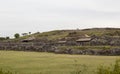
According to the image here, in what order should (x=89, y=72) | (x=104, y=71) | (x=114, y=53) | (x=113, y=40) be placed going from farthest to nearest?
1. (x=113, y=40)
2. (x=114, y=53)
3. (x=89, y=72)
4. (x=104, y=71)

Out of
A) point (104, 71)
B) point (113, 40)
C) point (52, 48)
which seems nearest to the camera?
point (104, 71)

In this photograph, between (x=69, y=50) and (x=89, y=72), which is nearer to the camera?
(x=89, y=72)

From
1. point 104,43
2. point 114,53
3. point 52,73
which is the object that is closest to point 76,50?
point 114,53

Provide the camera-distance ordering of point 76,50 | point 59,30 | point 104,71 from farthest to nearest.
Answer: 1. point 59,30
2. point 76,50
3. point 104,71

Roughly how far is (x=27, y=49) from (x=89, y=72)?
1830 inches

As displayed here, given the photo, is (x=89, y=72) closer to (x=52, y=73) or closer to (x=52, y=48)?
(x=52, y=73)

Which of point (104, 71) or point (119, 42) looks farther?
point (119, 42)

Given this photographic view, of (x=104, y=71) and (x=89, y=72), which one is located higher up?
(x=104, y=71)

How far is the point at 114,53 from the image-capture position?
49969mm

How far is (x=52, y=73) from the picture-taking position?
21.8 metres

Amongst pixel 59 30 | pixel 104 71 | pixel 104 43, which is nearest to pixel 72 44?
pixel 104 43

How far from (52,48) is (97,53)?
42.2 ft

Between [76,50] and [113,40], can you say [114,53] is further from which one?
[113,40]

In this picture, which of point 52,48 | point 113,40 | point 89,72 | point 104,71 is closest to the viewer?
point 104,71
